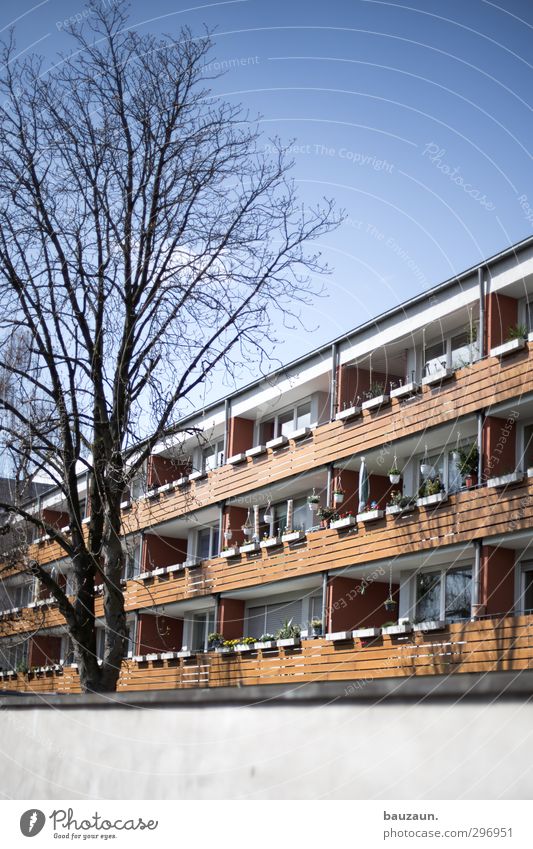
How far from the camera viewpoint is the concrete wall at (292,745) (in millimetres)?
6844

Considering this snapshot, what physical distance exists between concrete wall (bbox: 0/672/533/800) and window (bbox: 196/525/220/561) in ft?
94.1

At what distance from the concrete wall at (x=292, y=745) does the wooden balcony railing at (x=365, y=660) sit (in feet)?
31.1

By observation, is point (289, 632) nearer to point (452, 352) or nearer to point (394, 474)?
point (394, 474)

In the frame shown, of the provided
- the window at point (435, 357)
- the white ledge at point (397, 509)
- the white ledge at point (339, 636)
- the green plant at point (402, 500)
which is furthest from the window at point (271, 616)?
the window at point (435, 357)

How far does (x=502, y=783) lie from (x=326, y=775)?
1.60 meters

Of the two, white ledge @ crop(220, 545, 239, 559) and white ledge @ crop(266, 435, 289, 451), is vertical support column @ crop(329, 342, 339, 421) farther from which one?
white ledge @ crop(220, 545, 239, 559)

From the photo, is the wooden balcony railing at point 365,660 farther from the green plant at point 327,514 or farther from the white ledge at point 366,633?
the green plant at point 327,514

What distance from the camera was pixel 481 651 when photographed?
2388 cm

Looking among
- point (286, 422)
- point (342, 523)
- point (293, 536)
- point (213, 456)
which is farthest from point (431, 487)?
point (213, 456)

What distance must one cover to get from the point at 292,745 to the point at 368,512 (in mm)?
21053

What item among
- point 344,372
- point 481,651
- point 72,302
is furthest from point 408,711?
point 344,372

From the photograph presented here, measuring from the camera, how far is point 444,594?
27438 mm
